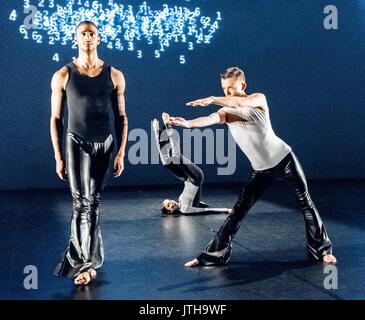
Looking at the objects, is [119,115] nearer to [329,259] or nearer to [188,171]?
[329,259]

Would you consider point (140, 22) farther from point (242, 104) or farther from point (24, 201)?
point (242, 104)

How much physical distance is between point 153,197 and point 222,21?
3.06 m

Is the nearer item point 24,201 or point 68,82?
point 68,82

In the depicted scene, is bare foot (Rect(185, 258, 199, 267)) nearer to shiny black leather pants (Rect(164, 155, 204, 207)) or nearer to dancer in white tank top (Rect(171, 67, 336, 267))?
dancer in white tank top (Rect(171, 67, 336, 267))

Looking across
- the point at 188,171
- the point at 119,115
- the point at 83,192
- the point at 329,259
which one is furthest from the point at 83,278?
the point at 188,171

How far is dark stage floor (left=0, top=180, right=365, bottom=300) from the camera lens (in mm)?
4062

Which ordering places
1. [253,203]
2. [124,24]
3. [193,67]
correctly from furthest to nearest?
1. [193,67]
2. [124,24]
3. [253,203]

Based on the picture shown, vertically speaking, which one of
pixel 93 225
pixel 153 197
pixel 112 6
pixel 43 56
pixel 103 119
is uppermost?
pixel 112 6

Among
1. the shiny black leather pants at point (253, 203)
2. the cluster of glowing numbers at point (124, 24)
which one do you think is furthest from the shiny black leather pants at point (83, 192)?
the cluster of glowing numbers at point (124, 24)

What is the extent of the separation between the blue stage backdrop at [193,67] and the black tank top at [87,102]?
216 inches

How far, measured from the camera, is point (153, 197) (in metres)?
8.85

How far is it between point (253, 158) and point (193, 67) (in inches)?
227

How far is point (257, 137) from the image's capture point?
14.8ft
